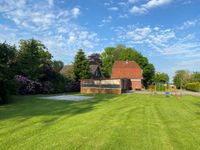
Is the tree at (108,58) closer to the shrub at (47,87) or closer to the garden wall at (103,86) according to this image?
the garden wall at (103,86)

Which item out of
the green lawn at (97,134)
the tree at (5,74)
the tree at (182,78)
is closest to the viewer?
the green lawn at (97,134)

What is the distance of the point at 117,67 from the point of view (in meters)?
45.2

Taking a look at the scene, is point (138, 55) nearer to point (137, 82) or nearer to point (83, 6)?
point (137, 82)

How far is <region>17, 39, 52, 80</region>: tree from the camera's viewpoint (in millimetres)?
23156

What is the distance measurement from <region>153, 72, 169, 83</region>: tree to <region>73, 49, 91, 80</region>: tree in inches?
1104

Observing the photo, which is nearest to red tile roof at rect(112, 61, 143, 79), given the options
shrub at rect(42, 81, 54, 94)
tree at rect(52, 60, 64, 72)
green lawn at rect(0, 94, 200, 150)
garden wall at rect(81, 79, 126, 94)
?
tree at rect(52, 60, 64, 72)

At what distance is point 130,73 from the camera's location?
4384 cm

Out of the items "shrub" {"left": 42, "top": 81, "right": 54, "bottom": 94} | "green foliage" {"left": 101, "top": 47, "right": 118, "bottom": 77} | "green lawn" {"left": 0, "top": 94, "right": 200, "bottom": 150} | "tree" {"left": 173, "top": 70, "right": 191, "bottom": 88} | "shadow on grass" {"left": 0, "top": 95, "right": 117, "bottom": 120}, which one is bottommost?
"green lawn" {"left": 0, "top": 94, "right": 200, "bottom": 150}

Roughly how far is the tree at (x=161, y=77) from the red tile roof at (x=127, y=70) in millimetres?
14655

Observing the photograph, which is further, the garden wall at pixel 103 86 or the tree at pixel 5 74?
the garden wall at pixel 103 86

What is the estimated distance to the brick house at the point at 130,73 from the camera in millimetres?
42750

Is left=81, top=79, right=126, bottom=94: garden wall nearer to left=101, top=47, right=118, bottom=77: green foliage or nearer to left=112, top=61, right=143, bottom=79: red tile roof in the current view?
left=112, top=61, right=143, bottom=79: red tile roof

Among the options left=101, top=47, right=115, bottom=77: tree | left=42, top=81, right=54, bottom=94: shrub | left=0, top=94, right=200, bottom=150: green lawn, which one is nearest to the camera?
left=0, top=94, right=200, bottom=150: green lawn

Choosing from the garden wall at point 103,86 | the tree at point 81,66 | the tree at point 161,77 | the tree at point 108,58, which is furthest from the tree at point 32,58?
the tree at point 161,77
